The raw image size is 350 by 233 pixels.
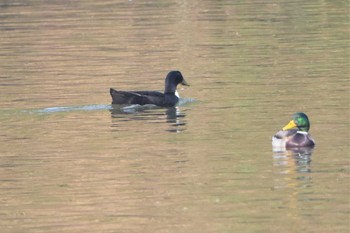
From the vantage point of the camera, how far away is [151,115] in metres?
22.9

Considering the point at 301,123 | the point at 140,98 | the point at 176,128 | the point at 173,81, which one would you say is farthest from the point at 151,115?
the point at 301,123

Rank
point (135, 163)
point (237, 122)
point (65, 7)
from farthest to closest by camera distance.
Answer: point (65, 7) < point (237, 122) < point (135, 163)

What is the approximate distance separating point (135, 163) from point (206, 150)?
1155 millimetres

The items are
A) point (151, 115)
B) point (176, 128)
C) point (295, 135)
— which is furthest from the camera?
point (151, 115)

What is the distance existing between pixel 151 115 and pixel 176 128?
222 centimetres

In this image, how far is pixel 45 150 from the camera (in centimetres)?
1889

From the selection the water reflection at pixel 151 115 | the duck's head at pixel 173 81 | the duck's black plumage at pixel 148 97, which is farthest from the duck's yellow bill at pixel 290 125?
the duck's head at pixel 173 81

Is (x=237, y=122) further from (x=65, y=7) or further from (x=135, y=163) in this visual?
(x=65, y=7)

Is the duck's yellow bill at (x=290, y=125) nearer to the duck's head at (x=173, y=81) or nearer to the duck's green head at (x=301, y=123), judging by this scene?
the duck's green head at (x=301, y=123)

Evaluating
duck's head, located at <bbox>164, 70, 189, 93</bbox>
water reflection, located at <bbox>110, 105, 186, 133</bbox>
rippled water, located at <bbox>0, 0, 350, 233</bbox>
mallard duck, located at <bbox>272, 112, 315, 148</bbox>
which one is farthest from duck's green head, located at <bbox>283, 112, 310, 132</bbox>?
duck's head, located at <bbox>164, 70, 189, 93</bbox>

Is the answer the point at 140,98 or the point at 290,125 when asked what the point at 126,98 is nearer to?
the point at 140,98

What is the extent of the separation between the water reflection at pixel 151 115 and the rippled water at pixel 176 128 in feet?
0.16

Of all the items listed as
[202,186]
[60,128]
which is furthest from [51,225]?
[60,128]

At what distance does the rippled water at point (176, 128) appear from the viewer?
580 inches
